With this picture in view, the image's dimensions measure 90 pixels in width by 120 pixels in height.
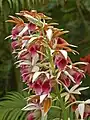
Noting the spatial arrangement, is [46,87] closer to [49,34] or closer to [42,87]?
[42,87]

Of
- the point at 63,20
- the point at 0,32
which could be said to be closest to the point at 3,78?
the point at 0,32

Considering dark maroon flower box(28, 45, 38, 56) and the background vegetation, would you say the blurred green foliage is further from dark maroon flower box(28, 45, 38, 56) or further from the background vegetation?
dark maroon flower box(28, 45, 38, 56)

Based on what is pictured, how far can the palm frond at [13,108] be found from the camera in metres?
2.31

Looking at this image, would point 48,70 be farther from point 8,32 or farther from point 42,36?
point 8,32

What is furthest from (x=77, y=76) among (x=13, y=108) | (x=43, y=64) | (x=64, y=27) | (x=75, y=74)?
(x=64, y=27)

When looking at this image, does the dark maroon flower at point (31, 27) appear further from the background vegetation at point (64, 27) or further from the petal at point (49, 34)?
the background vegetation at point (64, 27)

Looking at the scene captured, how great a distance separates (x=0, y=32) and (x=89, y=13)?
618 millimetres

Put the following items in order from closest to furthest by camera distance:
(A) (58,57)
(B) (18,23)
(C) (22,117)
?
(A) (58,57), (B) (18,23), (C) (22,117)

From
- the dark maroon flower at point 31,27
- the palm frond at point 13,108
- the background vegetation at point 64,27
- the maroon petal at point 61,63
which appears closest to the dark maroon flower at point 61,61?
the maroon petal at point 61,63

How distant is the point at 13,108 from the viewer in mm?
2393

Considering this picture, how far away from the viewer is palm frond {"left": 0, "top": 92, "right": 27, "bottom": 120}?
2.31 meters

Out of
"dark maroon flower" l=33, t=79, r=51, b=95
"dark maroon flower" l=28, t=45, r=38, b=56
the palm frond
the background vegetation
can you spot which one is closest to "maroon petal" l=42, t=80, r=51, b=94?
"dark maroon flower" l=33, t=79, r=51, b=95

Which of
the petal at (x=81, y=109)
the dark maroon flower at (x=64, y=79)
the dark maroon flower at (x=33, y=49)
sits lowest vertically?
the petal at (x=81, y=109)

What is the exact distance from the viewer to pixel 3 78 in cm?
295
